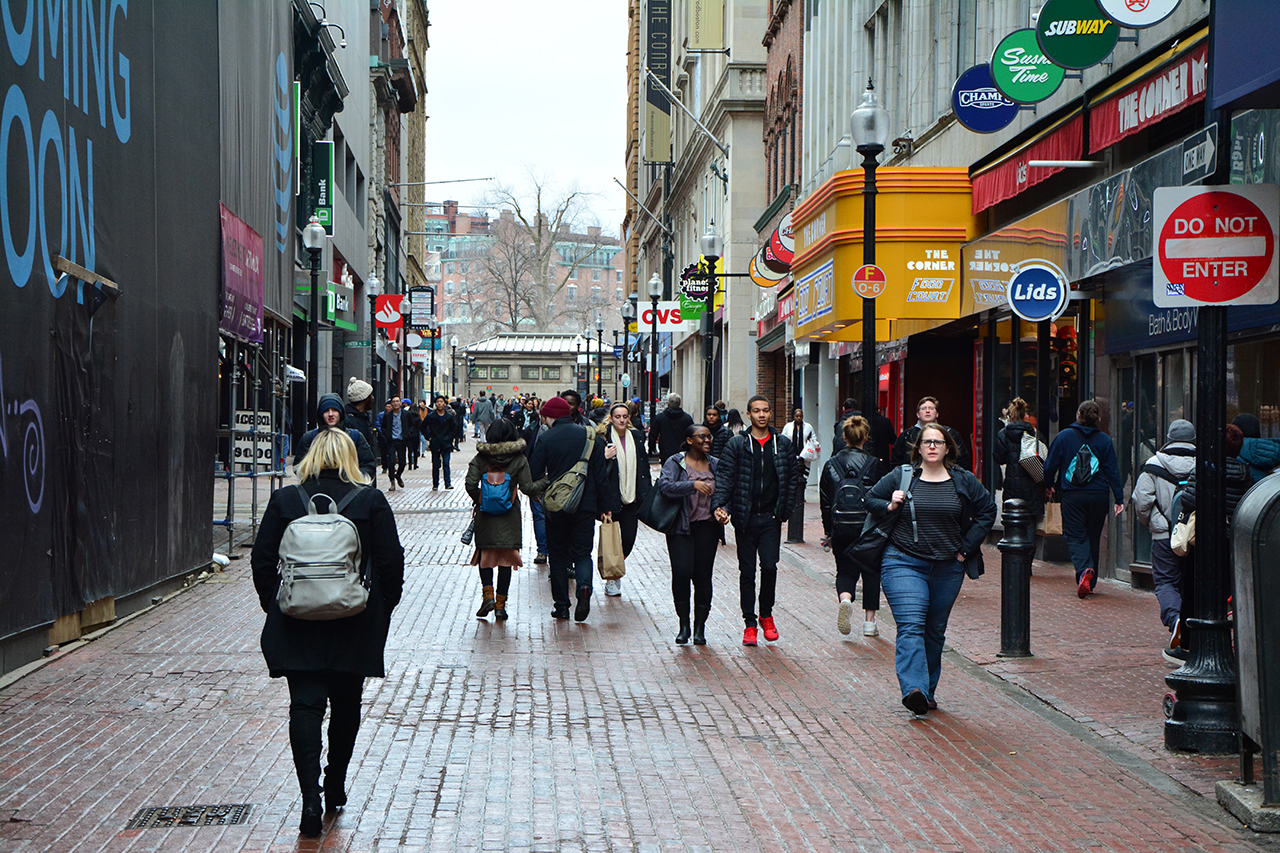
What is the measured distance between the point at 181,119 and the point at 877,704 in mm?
8681

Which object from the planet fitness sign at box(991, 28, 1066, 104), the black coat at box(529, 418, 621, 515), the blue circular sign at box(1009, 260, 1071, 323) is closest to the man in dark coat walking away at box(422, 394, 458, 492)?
the planet fitness sign at box(991, 28, 1066, 104)

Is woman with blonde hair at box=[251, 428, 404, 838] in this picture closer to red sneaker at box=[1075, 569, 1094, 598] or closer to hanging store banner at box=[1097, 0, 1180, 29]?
hanging store banner at box=[1097, 0, 1180, 29]

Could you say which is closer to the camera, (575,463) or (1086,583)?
(575,463)

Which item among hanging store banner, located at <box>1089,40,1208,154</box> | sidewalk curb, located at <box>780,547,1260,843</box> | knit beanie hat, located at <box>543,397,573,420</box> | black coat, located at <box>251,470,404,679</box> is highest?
hanging store banner, located at <box>1089,40,1208,154</box>

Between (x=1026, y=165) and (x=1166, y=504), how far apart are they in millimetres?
7554

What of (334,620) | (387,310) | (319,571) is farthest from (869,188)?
(387,310)

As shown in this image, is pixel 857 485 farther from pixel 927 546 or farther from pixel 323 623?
pixel 323 623

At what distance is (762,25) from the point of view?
44.3 m

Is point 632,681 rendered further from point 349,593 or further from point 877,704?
point 349,593

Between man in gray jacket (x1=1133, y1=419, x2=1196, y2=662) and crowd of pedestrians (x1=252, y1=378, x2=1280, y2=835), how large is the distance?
0.05 ft

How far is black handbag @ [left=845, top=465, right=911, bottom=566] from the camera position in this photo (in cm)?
851

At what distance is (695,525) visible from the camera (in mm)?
10883

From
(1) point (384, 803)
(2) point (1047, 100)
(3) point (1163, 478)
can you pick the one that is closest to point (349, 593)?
(1) point (384, 803)

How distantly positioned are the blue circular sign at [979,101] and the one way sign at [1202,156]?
27.9ft
